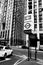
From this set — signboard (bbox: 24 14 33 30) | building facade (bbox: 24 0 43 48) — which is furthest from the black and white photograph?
signboard (bbox: 24 14 33 30)

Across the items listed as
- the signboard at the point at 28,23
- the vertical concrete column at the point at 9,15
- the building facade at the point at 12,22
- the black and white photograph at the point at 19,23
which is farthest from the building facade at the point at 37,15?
the signboard at the point at 28,23

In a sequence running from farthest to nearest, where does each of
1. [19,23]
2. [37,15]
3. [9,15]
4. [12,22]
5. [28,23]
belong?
1. [9,15]
2. [12,22]
3. [19,23]
4. [37,15]
5. [28,23]

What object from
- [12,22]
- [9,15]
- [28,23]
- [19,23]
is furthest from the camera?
[9,15]

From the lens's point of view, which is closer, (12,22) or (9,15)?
(12,22)

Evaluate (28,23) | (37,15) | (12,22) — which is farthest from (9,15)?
(28,23)

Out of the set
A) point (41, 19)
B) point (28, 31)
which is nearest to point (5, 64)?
point (28, 31)

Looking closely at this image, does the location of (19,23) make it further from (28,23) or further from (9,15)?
(28,23)

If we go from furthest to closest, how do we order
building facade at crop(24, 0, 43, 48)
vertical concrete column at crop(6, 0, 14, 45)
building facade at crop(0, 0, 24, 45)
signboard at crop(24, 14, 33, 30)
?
vertical concrete column at crop(6, 0, 14, 45)
building facade at crop(0, 0, 24, 45)
building facade at crop(24, 0, 43, 48)
signboard at crop(24, 14, 33, 30)

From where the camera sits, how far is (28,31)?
7.68 metres

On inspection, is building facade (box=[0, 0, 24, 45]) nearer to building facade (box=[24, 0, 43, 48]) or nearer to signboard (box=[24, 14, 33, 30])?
building facade (box=[24, 0, 43, 48])

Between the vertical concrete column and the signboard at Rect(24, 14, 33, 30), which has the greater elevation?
the vertical concrete column

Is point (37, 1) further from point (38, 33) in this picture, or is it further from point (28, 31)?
point (28, 31)

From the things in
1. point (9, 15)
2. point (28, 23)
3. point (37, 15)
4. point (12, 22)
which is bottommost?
point (28, 23)

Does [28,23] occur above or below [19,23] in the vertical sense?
below
